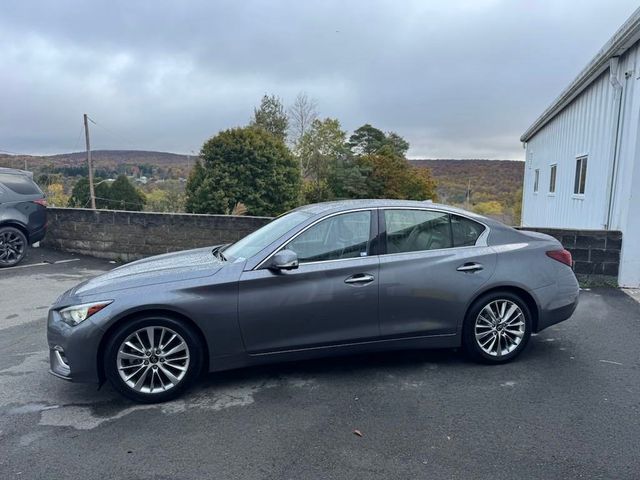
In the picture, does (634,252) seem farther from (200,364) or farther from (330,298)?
(200,364)

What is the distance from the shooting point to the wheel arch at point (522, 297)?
158 inches

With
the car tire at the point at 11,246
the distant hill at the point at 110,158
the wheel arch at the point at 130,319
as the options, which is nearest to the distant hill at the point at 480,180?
the distant hill at the point at 110,158

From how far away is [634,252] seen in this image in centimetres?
694

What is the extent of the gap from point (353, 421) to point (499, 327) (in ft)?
5.58

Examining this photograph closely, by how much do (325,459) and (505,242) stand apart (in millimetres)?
2522

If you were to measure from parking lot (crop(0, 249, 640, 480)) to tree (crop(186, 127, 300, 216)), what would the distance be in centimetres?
2621

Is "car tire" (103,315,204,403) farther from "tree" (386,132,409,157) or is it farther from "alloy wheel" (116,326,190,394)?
"tree" (386,132,409,157)

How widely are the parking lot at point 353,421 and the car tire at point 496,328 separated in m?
0.13

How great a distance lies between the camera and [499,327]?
4.08 meters

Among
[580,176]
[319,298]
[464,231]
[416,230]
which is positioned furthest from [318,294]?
[580,176]

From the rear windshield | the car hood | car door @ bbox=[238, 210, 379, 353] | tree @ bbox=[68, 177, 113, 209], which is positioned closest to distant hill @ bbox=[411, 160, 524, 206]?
the rear windshield

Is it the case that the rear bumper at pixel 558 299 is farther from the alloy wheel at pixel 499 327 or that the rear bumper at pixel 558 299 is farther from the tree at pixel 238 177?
the tree at pixel 238 177

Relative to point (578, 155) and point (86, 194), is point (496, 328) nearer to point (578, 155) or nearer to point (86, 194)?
point (578, 155)

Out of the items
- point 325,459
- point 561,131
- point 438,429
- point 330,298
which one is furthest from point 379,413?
point 561,131
